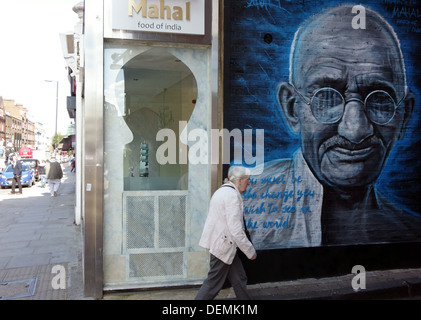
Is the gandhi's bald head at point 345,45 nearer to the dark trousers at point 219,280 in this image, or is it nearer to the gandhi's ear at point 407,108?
the gandhi's ear at point 407,108

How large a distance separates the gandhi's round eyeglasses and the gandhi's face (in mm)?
52

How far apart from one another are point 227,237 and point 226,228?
3.8 inches

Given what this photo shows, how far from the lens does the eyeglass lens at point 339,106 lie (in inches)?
233

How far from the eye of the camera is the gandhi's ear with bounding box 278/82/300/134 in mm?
5754

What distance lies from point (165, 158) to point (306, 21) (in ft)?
9.72

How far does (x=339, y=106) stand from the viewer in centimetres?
598

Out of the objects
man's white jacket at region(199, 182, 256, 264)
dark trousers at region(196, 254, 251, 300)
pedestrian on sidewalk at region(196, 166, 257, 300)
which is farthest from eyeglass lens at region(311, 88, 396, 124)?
dark trousers at region(196, 254, 251, 300)

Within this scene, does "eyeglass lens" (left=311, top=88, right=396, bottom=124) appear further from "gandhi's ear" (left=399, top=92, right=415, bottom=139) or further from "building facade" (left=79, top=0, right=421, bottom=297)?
"gandhi's ear" (left=399, top=92, right=415, bottom=139)

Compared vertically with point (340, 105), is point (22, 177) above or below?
below

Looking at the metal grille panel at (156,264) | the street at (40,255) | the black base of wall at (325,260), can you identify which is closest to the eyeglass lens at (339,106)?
the black base of wall at (325,260)

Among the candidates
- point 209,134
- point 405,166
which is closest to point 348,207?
point 405,166

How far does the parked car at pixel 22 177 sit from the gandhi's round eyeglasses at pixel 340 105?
68.5 feet

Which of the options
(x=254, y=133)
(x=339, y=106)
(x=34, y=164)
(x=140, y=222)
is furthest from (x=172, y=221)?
(x=34, y=164)

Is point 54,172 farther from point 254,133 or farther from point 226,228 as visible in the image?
point 226,228
